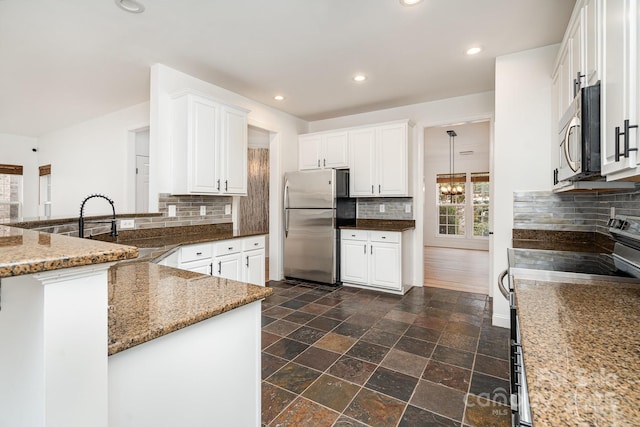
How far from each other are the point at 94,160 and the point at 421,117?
16.9 ft

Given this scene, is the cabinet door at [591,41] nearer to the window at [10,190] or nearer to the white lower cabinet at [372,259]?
the white lower cabinet at [372,259]

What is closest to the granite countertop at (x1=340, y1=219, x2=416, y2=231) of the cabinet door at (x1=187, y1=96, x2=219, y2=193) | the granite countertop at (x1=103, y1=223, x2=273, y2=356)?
the cabinet door at (x1=187, y1=96, x2=219, y2=193)

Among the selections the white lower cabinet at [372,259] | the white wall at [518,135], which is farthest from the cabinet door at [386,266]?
the white wall at [518,135]

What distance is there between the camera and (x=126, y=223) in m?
2.85

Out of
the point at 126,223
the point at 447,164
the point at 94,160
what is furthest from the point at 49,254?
the point at 447,164

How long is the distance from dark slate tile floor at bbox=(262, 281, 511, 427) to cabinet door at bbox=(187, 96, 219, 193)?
1.51 meters

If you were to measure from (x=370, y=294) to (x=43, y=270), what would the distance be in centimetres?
368

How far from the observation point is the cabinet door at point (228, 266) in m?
3.08

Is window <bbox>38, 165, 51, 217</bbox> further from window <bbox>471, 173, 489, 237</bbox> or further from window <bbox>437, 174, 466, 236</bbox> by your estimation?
window <bbox>471, 173, 489, 237</bbox>

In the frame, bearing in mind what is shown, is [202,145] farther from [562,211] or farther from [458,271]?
[458,271]

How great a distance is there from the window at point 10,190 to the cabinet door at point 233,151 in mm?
5497

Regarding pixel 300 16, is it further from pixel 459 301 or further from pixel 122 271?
pixel 459 301

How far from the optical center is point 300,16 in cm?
232

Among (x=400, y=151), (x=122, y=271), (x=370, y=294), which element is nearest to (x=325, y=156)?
(x=400, y=151)
